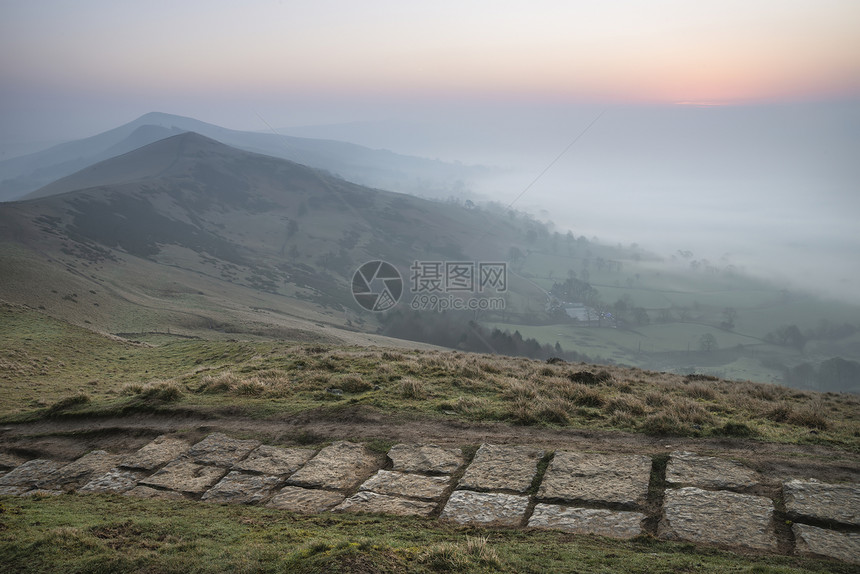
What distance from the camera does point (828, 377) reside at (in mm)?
127875

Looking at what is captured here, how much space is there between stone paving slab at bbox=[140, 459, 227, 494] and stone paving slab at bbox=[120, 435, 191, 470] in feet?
1.63

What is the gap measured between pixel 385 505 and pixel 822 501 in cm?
748

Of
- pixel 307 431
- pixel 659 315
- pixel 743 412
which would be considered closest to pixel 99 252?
pixel 307 431

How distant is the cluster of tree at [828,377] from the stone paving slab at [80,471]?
14899 centimetres

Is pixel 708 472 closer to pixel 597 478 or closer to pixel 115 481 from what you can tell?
pixel 597 478

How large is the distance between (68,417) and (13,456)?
260cm

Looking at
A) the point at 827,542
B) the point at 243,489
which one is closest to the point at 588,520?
the point at 827,542

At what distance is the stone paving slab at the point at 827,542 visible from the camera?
686cm

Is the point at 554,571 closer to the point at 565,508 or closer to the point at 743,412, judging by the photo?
the point at 565,508

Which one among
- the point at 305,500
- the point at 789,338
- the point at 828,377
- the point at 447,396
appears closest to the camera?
the point at 305,500

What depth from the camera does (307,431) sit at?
13.2 meters

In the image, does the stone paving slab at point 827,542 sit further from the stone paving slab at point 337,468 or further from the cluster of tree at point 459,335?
the cluster of tree at point 459,335

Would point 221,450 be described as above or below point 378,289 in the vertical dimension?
above

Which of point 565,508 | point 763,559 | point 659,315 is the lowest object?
point 659,315
